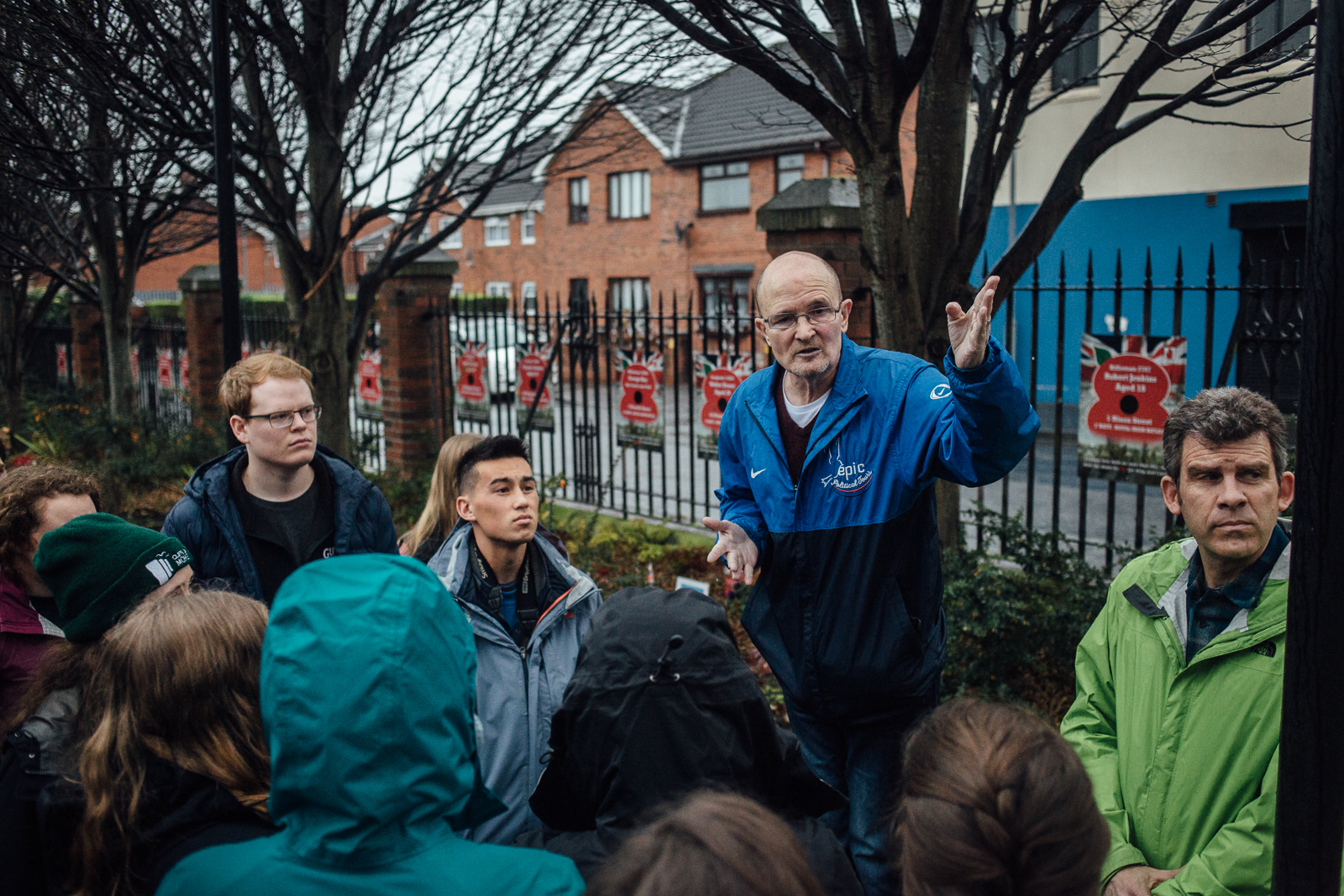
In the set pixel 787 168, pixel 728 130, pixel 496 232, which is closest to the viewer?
pixel 787 168

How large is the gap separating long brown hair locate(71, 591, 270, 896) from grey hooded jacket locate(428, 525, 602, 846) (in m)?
0.70

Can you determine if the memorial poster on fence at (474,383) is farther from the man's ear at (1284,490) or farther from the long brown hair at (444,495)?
the man's ear at (1284,490)

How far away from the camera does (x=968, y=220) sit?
4766mm

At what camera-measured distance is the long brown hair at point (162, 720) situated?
1741mm

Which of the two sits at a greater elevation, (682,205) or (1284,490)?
(682,205)

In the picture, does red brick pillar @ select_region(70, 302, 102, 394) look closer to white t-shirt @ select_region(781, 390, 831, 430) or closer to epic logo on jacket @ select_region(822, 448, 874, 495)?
white t-shirt @ select_region(781, 390, 831, 430)

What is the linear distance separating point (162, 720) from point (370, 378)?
9.08 meters

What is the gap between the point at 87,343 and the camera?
15414 mm

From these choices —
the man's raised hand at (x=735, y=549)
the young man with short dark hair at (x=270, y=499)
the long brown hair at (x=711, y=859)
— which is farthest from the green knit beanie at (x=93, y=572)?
the long brown hair at (x=711, y=859)

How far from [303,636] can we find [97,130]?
722 cm

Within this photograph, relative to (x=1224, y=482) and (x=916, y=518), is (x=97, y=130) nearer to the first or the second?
(x=916, y=518)

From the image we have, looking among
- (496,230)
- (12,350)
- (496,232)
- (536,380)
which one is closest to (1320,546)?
(536,380)

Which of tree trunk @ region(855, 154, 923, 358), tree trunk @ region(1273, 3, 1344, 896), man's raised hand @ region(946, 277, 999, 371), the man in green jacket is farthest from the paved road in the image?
tree trunk @ region(1273, 3, 1344, 896)

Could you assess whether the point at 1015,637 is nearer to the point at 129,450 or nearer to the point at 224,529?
the point at 224,529
